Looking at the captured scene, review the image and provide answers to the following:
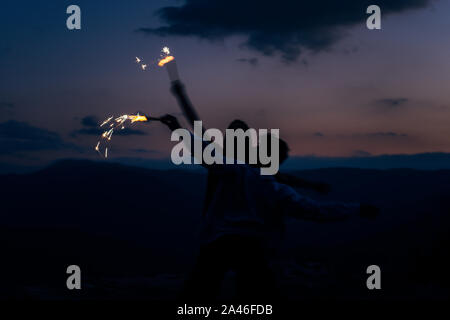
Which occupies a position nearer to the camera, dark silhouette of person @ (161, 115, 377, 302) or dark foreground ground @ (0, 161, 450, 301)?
dark silhouette of person @ (161, 115, 377, 302)

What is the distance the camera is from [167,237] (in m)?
34.9

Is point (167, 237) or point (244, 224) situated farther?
point (167, 237)

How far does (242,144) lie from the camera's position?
3559 millimetres

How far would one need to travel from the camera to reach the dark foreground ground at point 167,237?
44.6ft

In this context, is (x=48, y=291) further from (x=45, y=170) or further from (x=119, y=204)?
(x=45, y=170)

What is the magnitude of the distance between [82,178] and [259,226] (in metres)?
43.3

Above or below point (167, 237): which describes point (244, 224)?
below

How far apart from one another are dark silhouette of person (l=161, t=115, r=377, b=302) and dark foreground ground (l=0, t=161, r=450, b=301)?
7.12 metres

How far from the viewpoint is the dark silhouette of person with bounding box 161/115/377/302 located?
3.30 metres

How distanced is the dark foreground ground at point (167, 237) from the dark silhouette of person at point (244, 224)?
7116mm

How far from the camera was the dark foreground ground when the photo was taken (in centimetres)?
1359

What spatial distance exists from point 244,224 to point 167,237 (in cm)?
3231

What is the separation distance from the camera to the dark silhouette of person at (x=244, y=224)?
10.8 feet

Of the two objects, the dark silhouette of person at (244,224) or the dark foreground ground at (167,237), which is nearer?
the dark silhouette of person at (244,224)
